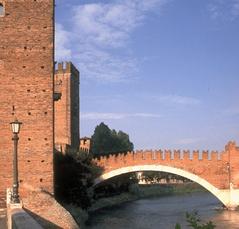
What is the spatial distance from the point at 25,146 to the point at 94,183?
41.2ft

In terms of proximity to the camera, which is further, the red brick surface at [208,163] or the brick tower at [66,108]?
the brick tower at [66,108]

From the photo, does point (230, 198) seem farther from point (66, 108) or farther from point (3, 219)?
point (3, 219)

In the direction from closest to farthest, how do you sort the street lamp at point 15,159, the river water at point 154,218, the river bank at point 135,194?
the street lamp at point 15,159 → the river water at point 154,218 → the river bank at point 135,194

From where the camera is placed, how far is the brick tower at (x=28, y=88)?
16.7 metres

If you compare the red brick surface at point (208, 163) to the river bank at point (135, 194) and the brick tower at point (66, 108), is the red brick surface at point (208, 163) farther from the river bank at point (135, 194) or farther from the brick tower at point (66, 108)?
the brick tower at point (66, 108)

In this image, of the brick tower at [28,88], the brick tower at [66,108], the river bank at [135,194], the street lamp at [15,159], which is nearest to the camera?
the street lamp at [15,159]

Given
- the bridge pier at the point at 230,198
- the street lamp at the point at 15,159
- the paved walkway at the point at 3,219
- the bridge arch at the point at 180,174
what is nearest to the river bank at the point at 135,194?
the bridge arch at the point at 180,174

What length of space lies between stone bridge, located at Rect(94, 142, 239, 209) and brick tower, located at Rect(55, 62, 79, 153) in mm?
8157

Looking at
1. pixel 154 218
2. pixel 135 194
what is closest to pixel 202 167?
pixel 154 218

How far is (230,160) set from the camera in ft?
92.2

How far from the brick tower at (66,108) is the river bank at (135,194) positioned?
5.29m

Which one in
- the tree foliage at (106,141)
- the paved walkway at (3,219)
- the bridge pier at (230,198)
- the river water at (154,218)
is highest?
the tree foliage at (106,141)

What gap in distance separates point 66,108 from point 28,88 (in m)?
20.5

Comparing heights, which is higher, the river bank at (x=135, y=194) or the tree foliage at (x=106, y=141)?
the tree foliage at (x=106, y=141)
